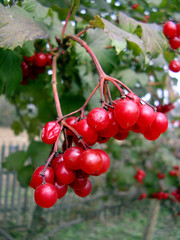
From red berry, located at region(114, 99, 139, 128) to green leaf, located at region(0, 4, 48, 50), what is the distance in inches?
12.7

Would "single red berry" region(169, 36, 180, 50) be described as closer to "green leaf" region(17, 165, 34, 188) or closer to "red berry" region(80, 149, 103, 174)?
"red berry" region(80, 149, 103, 174)

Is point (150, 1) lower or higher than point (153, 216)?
higher

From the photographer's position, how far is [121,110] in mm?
542

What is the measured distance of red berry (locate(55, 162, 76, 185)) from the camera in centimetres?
56

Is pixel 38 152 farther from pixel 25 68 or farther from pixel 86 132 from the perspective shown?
A: pixel 86 132

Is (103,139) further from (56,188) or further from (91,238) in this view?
(91,238)

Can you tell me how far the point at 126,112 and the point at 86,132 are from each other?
0.11 m

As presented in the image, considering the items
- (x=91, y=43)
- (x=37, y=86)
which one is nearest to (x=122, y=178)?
(x=37, y=86)

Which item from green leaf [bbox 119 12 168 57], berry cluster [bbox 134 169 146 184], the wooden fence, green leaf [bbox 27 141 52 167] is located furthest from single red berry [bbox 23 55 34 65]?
the wooden fence

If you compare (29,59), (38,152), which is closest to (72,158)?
(29,59)

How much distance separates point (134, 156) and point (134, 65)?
192cm

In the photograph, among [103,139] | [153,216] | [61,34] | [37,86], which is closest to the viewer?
[103,139]

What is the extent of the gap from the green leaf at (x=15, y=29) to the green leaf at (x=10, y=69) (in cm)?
18

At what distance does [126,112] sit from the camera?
20.9 inches
